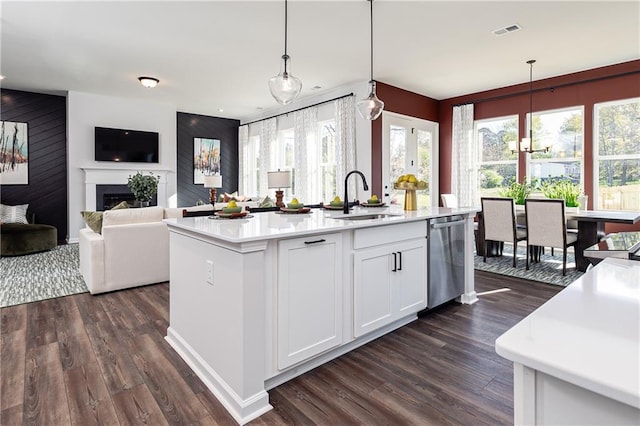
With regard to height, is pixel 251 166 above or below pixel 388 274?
above

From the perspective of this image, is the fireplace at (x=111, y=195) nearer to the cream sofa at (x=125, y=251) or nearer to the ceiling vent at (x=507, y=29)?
the cream sofa at (x=125, y=251)

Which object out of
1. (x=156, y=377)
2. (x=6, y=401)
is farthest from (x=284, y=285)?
(x=6, y=401)

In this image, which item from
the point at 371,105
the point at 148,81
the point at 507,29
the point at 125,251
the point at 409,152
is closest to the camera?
the point at 371,105

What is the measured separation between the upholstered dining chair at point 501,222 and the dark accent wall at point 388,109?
5.75ft

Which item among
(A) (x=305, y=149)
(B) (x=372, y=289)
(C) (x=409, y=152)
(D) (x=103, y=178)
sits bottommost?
(B) (x=372, y=289)

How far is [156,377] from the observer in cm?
206

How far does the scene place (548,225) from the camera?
169 inches

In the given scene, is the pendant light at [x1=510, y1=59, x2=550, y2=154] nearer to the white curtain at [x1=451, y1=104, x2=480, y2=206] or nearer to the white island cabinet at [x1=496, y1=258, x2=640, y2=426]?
the white curtain at [x1=451, y1=104, x2=480, y2=206]

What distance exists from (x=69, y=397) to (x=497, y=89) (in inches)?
279

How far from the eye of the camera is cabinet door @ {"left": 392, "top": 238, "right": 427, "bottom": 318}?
260cm

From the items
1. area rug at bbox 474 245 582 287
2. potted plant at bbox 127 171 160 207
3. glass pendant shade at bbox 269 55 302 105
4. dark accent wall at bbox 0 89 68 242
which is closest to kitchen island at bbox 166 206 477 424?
glass pendant shade at bbox 269 55 302 105

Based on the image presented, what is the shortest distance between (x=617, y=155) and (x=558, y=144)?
0.79m

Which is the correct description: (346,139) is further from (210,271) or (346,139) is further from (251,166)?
(210,271)

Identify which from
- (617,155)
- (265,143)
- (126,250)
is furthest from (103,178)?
(617,155)
